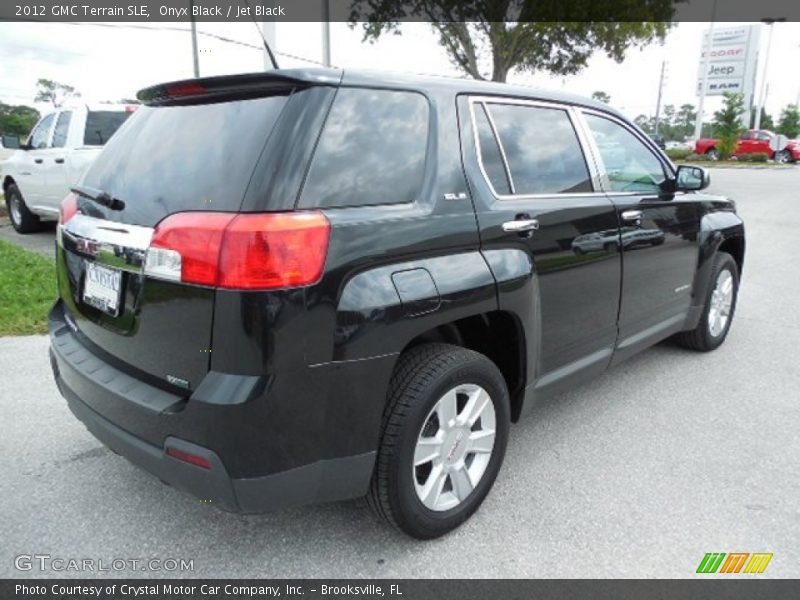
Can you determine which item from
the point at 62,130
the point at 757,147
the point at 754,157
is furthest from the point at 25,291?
the point at 757,147

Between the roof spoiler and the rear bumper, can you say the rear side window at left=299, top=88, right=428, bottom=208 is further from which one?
the rear bumper

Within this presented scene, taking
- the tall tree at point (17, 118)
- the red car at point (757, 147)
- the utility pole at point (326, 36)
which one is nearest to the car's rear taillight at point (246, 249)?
the utility pole at point (326, 36)

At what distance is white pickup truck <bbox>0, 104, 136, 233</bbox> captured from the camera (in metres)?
8.24

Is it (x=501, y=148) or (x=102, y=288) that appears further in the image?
(x=501, y=148)

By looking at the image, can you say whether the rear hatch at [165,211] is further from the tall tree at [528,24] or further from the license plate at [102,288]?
the tall tree at [528,24]

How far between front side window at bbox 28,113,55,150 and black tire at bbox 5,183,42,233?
0.97 m

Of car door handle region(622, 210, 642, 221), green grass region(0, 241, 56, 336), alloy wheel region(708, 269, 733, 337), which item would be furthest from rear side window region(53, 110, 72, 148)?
alloy wheel region(708, 269, 733, 337)

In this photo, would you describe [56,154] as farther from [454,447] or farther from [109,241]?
[454,447]

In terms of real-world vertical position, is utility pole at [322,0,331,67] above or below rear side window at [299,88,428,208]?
above

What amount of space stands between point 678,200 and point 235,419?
3263 mm

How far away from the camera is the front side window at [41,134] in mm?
8859

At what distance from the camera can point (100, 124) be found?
27.3 ft

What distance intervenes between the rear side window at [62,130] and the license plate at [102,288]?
7210mm

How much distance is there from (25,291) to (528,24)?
1778 cm
